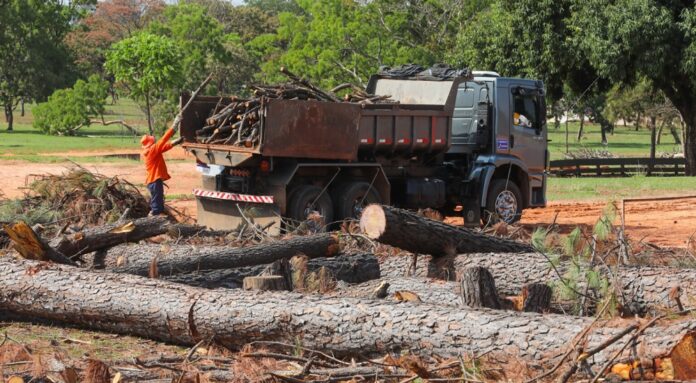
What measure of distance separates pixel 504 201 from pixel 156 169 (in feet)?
19.0

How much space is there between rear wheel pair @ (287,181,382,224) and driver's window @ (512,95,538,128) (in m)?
2.98

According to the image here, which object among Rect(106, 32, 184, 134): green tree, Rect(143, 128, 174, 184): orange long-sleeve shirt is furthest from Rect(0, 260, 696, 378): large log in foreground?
Rect(106, 32, 184, 134): green tree

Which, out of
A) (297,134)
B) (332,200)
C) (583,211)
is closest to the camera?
(297,134)

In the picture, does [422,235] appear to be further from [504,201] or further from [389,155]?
[504,201]

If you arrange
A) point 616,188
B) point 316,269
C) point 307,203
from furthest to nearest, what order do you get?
point 616,188, point 307,203, point 316,269

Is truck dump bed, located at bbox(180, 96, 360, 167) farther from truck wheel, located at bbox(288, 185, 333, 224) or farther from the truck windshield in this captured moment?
the truck windshield

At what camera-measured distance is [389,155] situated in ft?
58.1

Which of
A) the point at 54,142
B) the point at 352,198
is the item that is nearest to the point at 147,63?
the point at 54,142

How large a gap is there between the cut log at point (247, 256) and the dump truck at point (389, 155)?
351 cm

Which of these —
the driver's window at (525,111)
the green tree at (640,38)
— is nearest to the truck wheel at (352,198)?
the driver's window at (525,111)

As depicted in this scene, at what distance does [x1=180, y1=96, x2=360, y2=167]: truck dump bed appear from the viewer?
15.9 meters

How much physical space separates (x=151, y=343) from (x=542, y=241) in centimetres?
388

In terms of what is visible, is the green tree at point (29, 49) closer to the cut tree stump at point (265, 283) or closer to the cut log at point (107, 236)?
the cut log at point (107, 236)

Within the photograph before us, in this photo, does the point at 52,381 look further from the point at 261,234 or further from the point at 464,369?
the point at 261,234
